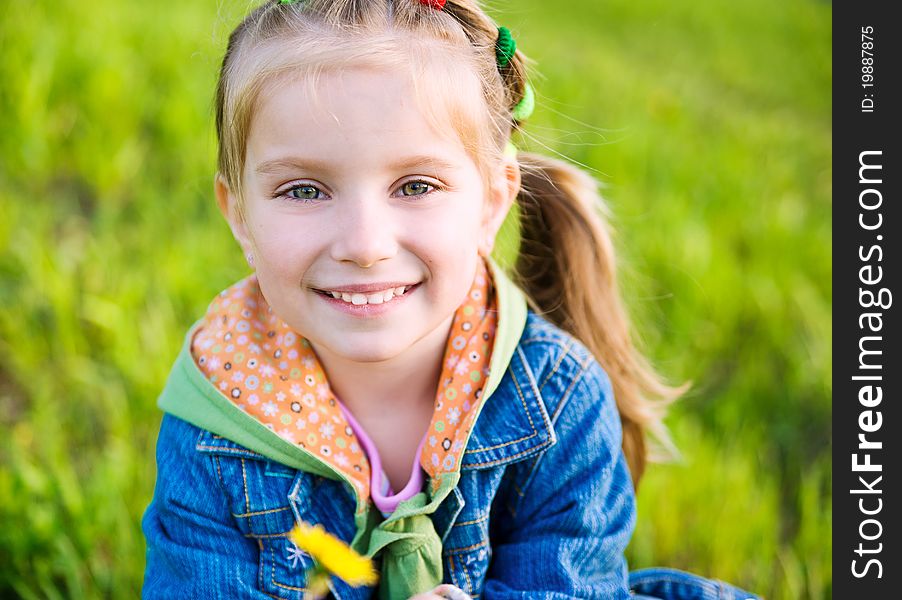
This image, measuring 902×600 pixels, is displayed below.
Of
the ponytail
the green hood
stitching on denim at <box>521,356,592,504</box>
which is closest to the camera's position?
the green hood

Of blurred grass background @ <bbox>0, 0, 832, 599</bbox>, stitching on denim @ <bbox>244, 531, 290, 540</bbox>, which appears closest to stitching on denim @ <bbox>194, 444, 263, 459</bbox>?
stitching on denim @ <bbox>244, 531, 290, 540</bbox>

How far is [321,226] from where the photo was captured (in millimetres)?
1357

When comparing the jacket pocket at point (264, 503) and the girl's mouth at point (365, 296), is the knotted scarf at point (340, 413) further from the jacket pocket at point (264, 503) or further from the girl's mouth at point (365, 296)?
the girl's mouth at point (365, 296)

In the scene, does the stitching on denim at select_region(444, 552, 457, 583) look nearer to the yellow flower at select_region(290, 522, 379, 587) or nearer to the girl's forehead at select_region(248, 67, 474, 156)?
the yellow flower at select_region(290, 522, 379, 587)

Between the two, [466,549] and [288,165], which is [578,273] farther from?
[288,165]

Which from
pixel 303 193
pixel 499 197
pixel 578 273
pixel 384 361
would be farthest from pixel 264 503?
pixel 578 273

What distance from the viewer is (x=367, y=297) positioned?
140 centimetres

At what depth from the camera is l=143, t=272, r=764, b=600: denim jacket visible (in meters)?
1.53

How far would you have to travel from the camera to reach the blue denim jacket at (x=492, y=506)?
5.02ft

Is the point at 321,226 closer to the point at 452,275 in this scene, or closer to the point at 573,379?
the point at 452,275

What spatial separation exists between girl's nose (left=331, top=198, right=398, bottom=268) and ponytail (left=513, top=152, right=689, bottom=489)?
0.52 metres

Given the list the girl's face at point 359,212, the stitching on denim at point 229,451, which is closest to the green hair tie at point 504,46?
the girl's face at point 359,212
